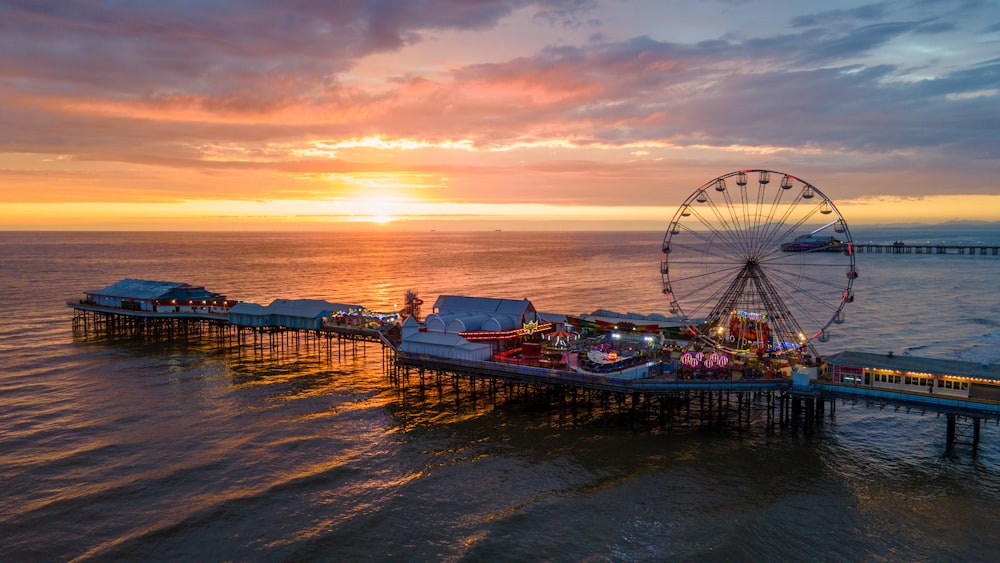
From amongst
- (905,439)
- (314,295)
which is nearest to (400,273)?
(314,295)

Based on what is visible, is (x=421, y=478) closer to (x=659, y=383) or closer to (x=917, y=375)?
(x=659, y=383)

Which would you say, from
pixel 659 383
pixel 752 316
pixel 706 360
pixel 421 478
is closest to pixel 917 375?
pixel 706 360

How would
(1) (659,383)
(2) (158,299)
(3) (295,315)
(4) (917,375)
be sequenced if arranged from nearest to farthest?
(4) (917,375)
(1) (659,383)
(3) (295,315)
(2) (158,299)

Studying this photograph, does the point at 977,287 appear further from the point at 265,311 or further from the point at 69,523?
the point at 69,523

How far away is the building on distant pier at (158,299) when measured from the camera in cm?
8600

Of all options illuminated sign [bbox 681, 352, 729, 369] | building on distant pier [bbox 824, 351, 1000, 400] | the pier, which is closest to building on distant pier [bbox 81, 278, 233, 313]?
the pier

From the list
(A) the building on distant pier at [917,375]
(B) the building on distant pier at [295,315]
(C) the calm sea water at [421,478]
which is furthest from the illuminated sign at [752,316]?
(B) the building on distant pier at [295,315]

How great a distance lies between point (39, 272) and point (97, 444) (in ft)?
534

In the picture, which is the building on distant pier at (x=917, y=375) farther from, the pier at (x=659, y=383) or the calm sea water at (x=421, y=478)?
the calm sea water at (x=421, y=478)

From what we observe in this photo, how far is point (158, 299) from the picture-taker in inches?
3428

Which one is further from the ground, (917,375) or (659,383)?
(917,375)

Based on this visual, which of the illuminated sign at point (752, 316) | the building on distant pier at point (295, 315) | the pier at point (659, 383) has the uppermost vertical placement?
the illuminated sign at point (752, 316)

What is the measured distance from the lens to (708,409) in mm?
55156

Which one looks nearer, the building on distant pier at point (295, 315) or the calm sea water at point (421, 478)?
the calm sea water at point (421, 478)
